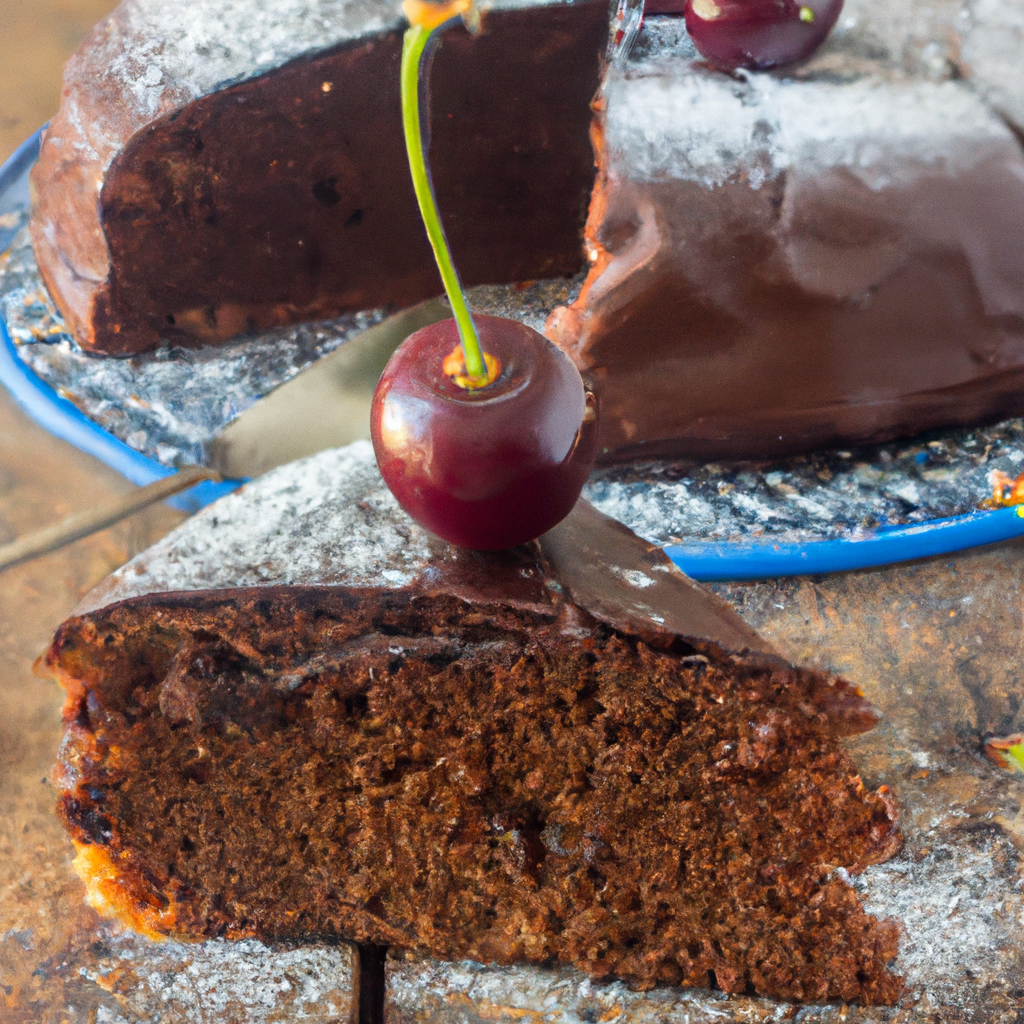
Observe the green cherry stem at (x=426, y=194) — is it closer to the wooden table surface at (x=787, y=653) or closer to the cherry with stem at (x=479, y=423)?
the cherry with stem at (x=479, y=423)

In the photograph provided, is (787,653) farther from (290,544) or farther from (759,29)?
(759,29)

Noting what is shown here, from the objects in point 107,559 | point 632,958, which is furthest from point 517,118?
point 632,958

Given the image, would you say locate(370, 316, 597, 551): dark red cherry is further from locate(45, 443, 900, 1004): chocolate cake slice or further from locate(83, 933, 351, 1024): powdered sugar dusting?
locate(83, 933, 351, 1024): powdered sugar dusting

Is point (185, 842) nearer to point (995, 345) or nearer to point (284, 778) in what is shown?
point (284, 778)

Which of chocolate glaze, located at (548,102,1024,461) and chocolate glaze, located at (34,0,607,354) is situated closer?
chocolate glaze, located at (548,102,1024,461)

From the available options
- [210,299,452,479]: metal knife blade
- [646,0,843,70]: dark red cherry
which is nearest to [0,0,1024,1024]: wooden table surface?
[210,299,452,479]: metal knife blade

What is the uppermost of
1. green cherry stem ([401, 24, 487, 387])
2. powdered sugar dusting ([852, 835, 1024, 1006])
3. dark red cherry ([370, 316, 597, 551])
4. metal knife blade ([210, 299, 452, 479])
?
green cherry stem ([401, 24, 487, 387])

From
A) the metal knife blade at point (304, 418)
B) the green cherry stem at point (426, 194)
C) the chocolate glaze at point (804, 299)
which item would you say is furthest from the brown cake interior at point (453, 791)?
the metal knife blade at point (304, 418)
